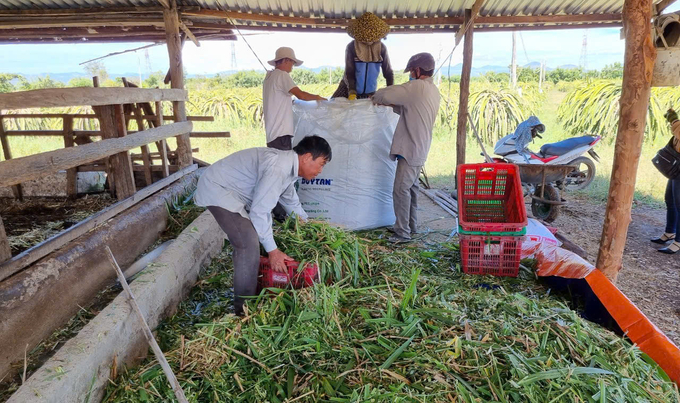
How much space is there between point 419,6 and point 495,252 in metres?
3.90

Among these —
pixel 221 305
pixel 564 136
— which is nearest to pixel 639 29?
pixel 221 305

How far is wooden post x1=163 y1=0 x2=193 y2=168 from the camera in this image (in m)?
5.33

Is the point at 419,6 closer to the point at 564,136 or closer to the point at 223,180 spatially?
the point at 223,180

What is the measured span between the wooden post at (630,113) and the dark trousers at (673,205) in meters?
2.42

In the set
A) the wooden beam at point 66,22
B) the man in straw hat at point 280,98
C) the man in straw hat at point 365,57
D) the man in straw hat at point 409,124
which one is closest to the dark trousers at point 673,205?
the man in straw hat at point 409,124

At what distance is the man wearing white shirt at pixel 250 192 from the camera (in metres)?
2.54

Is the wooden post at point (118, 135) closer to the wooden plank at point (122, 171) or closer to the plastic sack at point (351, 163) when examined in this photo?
the wooden plank at point (122, 171)

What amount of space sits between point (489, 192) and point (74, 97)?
362 centimetres

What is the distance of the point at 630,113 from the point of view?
110 inches

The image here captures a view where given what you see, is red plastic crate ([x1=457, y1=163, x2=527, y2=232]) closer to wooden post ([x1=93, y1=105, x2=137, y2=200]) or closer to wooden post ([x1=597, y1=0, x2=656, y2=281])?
wooden post ([x1=597, y1=0, x2=656, y2=281])

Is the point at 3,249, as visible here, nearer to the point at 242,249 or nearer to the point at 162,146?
the point at 242,249

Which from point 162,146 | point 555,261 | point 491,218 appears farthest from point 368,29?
point 555,261

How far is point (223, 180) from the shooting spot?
2.68 meters

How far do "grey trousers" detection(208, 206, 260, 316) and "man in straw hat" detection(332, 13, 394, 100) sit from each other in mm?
2066
